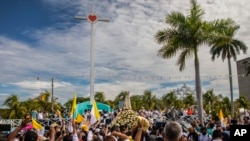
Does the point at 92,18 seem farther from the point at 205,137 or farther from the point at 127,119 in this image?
the point at 127,119

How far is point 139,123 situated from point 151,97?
70.9m

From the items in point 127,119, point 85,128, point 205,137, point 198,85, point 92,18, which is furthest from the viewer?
point 92,18

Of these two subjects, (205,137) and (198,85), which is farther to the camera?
(198,85)

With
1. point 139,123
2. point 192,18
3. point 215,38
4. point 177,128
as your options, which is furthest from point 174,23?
point 177,128

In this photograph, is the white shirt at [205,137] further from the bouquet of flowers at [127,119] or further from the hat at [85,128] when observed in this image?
the bouquet of flowers at [127,119]

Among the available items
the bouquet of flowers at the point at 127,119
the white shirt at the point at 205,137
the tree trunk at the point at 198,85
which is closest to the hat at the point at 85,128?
the white shirt at the point at 205,137

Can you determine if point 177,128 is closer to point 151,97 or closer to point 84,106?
point 84,106

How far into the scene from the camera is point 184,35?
2248cm

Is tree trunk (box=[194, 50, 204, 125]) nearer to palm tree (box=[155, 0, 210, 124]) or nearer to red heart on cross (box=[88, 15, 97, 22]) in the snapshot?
palm tree (box=[155, 0, 210, 124])

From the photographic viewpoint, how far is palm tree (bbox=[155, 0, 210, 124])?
72.8 feet

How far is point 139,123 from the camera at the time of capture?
564 centimetres

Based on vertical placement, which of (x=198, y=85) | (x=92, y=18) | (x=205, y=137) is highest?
(x=92, y=18)

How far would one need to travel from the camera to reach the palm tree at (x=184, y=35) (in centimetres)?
2220

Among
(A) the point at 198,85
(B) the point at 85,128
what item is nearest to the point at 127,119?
(B) the point at 85,128
